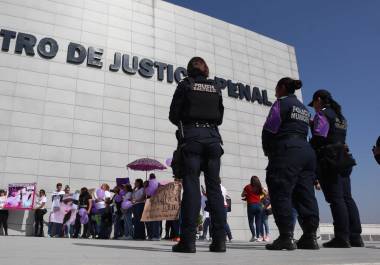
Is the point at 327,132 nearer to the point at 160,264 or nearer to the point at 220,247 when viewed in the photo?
the point at 220,247

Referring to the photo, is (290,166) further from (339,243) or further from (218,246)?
(339,243)

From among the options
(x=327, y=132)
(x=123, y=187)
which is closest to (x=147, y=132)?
(x=123, y=187)

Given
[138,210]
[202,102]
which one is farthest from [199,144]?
[138,210]

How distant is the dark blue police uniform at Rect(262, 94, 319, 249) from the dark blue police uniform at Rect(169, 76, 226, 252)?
0.68m

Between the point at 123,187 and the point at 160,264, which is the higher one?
the point at 123,187

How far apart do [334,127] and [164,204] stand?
193 inches

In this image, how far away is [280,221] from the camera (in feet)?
12.1

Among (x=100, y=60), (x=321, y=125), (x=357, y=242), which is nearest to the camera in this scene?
(x=321, y=125)

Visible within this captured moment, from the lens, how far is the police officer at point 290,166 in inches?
147

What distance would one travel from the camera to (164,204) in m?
8.43

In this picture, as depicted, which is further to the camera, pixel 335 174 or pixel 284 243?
pixel 335 174

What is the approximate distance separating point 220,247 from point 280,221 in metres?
0.82

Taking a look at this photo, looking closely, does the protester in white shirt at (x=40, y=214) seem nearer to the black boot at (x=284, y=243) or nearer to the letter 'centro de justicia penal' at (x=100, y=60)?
the letter 'centro de justicia penal' at (x=100, y=60)

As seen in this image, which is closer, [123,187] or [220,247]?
[220,247]
